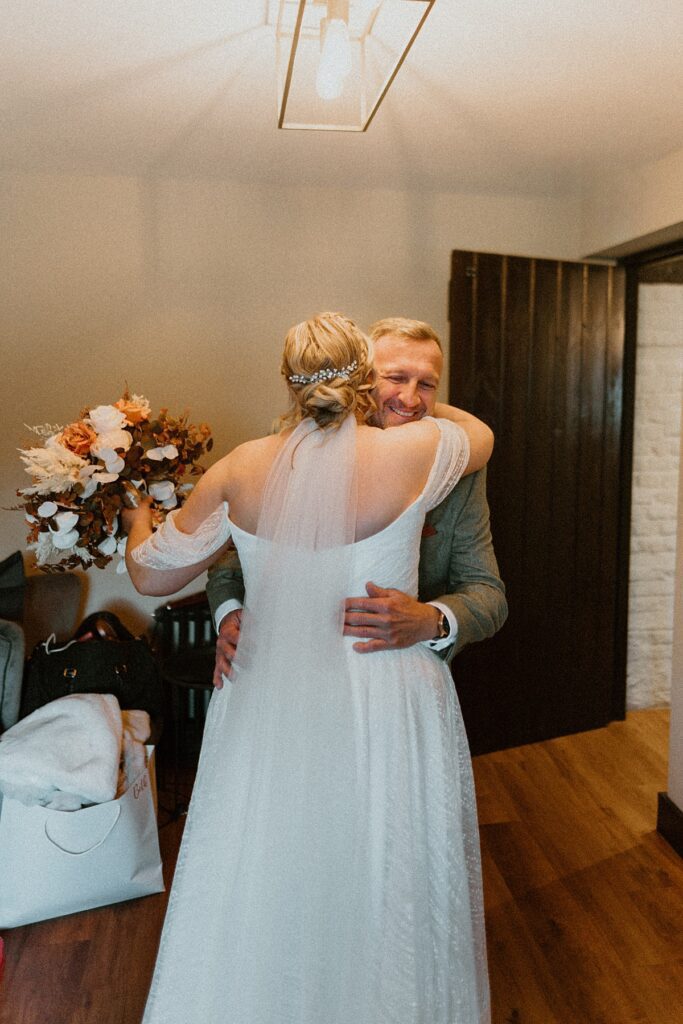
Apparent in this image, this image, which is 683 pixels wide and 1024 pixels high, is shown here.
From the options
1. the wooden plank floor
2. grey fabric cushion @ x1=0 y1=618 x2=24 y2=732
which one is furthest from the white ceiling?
the wooden plank floor

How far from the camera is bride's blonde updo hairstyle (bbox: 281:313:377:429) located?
155 cm

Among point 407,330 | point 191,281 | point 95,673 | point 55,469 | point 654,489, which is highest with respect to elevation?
point 191,281

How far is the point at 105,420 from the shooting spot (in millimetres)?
2188

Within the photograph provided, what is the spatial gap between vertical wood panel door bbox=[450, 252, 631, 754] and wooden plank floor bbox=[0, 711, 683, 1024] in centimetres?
43

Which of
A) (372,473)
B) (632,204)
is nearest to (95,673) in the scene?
(372,473)

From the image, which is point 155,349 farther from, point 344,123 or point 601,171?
point 601,171

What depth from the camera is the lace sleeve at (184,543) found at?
5.47 ft

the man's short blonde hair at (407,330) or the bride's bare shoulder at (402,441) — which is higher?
the man's short blonde hair at (407,330)

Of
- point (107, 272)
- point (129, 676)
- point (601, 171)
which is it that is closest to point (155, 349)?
point (107, 272)

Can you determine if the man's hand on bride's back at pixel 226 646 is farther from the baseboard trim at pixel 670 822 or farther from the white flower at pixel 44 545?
the baseboard trim at pixel 670 822

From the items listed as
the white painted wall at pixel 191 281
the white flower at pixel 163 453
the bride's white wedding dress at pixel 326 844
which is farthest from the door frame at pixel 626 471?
the bride's white wedding dress at pixel 326 844

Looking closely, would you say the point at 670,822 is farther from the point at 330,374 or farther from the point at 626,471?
the point at 330,374

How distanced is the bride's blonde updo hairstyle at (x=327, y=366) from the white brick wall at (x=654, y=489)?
264 cm

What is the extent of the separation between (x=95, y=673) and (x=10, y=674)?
0.28m
